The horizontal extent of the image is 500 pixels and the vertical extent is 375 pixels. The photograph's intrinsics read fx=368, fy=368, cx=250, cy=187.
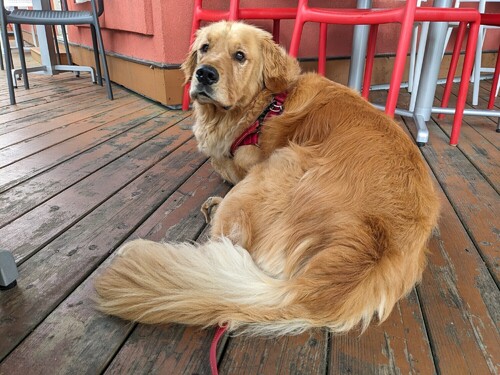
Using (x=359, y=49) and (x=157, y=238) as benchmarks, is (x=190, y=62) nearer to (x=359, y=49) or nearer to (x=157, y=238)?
(x=157, y=238)

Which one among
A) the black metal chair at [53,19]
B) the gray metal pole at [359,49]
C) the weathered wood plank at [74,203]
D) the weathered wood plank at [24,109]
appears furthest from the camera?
the black metal chair at [53,19]

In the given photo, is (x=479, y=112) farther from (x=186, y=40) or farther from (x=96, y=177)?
(x=96, y=177)

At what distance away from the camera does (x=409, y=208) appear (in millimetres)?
984

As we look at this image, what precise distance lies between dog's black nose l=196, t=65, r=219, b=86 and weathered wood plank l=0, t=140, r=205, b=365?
58cm

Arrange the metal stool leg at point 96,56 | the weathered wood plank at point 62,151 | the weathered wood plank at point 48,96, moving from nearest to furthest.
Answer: the weathered wood plank at point 62,151 < the weathered wood plank at point 48,96 < the metal stool leg at point 96,56

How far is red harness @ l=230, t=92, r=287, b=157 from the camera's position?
154 centimetres

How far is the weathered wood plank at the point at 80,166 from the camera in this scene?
5.32 feet

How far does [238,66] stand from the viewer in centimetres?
155

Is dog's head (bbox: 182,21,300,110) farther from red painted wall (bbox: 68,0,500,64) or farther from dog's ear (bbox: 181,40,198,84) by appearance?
red painted wall (bbox: 68,0,500,64)

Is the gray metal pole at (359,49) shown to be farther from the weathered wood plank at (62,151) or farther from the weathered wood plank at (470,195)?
the weathered wood plank at (62,151)

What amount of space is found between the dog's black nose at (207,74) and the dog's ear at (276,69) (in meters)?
0.24

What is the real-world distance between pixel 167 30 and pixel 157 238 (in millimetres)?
2260

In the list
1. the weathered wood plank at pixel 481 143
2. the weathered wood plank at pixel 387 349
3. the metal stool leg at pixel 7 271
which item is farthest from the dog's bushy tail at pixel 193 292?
the weathered wood plank at pixel 481 143

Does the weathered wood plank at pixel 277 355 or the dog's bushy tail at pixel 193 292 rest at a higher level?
the dog's bushy tail at pixel 193 292
